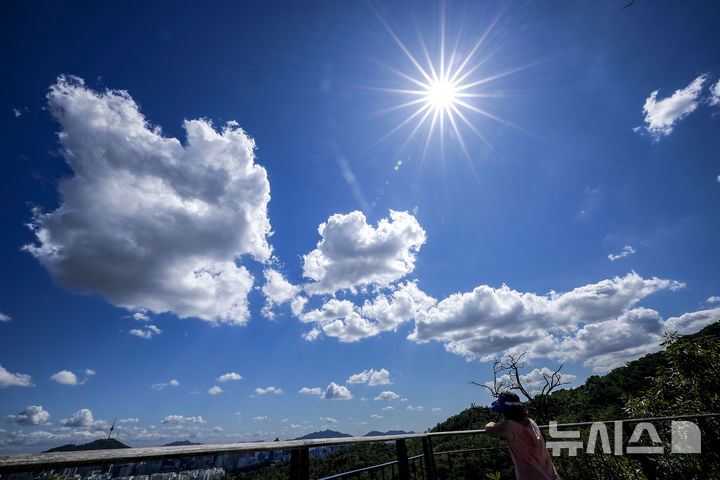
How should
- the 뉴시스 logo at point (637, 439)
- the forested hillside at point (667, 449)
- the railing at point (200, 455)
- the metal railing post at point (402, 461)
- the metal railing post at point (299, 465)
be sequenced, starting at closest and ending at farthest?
the railing at point (200, 455) < the metal railing post at point (299, 465) < the forested hillside at point (667, 449) < the metal railing post at point (402, 461) < the 뉴시스 logo at point (637, 439)

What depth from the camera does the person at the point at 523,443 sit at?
291 cm

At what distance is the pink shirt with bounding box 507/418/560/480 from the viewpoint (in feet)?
9.52

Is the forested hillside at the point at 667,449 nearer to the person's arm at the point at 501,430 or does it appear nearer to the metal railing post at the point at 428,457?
the metal railing post at the point at 428,457

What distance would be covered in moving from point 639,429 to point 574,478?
2.46 meters

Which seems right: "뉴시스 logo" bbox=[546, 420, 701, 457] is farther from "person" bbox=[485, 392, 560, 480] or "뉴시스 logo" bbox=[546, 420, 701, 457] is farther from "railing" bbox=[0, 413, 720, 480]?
"railing" bbox=[0, 413, 720, 480]

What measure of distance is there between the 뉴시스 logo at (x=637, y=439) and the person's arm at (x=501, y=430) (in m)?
2.19

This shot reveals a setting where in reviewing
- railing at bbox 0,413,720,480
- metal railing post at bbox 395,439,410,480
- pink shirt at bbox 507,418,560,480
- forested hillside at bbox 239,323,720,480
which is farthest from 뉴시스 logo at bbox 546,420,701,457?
railing at bbox 0,413,720,480

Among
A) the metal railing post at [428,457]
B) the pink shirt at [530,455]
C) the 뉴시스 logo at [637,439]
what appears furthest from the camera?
the 뉴시스 logo at [637,439]

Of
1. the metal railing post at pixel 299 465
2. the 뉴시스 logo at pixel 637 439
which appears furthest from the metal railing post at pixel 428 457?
the metal railing post at pixel 299 465

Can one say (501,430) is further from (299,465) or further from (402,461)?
(299,465)

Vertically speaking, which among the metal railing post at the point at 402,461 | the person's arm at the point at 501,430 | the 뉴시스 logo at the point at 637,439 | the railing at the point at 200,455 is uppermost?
the railing at the point at 200,455

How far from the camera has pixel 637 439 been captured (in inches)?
184

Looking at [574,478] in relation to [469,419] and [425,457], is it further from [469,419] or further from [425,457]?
[469,419]

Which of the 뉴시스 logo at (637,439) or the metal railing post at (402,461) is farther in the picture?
the 뉴시스 logo at (637,439)
